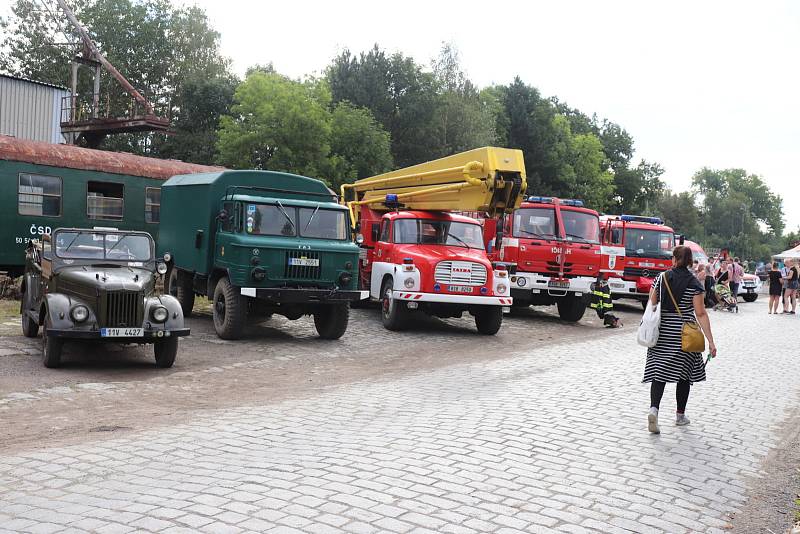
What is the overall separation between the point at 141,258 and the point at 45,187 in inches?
323

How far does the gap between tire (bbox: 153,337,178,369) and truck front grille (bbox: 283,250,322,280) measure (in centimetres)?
316

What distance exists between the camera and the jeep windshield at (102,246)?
36.3ft

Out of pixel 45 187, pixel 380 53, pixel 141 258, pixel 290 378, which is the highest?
pixel 380 53

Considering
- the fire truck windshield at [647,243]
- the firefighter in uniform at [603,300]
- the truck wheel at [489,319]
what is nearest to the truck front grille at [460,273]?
the truck wheel at [489,319]

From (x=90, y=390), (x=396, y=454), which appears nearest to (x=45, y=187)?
(x=90, y=390)

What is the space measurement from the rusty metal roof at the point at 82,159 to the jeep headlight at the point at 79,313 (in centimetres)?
925

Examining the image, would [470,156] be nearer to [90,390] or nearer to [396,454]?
[90,390]

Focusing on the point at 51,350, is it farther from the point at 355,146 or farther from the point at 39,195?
the point at 355,146

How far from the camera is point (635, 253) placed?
2422 cm

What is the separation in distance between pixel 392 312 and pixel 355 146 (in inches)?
1111

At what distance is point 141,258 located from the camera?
11484 millimetres

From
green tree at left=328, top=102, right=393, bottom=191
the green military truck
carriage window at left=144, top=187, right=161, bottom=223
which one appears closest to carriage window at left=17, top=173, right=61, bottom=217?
carriage window at left=144, top=187, right=161, bottom=223

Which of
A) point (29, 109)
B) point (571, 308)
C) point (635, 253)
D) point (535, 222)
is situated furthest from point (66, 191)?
point (29, 109)

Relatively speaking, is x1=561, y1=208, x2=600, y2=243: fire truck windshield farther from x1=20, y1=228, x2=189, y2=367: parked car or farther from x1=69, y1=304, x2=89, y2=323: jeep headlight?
x1=69, y1=304, x2=89, y2=323: jeep headlight
